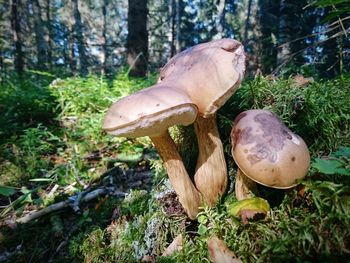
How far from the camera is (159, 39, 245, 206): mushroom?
162 centimetres

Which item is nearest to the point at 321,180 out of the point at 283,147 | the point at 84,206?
the point at 283,147

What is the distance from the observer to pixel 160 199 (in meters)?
2.15

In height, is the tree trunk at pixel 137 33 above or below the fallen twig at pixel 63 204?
above

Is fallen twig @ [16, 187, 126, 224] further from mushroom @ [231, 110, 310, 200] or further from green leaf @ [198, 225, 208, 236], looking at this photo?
mushroom @ [231, 110, 310, 200]

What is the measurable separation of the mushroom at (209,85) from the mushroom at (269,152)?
0.24 m

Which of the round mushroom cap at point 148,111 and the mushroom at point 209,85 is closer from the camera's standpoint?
the round mushroom cap at point 148,111

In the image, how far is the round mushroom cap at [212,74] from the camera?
1614 millimetres

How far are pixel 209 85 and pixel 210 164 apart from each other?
56 centimetres

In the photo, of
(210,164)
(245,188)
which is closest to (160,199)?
(210,164)

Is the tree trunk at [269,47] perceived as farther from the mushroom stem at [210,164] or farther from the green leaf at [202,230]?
the green leaf at [202,230]

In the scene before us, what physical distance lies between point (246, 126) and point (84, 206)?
1801 millimetres

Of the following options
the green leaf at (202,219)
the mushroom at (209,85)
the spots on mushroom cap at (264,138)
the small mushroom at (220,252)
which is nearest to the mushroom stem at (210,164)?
the mushroom at (209,85)

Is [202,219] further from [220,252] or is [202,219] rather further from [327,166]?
[327,166]

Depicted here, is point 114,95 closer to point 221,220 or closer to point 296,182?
point 221,220
